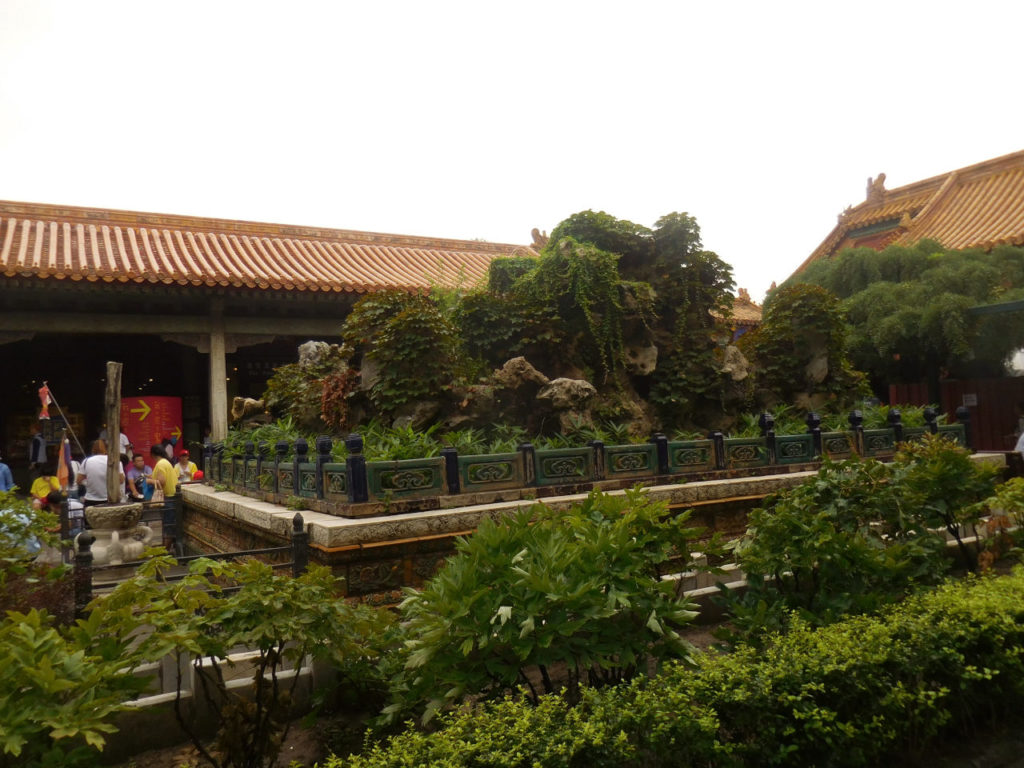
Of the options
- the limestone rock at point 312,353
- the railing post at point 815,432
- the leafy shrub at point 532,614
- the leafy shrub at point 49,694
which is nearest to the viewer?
the leafy shrub at point 49,694

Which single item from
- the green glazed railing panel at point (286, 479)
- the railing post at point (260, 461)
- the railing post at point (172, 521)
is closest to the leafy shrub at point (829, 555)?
the green glazed railing panel at point (286, 479)

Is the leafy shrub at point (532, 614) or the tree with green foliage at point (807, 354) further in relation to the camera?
the tree with green foliage at point (807, 354)

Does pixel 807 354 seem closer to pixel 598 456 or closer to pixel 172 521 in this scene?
pixel 598 456

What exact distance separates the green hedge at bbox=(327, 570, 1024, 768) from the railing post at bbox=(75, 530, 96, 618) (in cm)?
285

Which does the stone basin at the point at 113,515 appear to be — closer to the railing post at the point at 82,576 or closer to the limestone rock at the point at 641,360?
the railing post at the point at 82,576

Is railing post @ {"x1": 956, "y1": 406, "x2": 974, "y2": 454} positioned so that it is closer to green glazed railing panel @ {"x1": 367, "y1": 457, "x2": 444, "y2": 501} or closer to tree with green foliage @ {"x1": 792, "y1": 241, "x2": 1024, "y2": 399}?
tree with green foliage @ {"x1": 792, "y1": 241, "x2": 1024, "y2": 399}

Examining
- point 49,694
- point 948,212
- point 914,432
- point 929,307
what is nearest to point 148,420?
point 49,694

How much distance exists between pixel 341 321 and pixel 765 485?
10704mm

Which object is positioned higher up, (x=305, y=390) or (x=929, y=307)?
(x=929, y=307)

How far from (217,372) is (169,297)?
1.80 meters

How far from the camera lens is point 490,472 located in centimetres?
718

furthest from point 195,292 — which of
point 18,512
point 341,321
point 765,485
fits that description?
point 765,485

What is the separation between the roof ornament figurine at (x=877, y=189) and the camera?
22344 mm

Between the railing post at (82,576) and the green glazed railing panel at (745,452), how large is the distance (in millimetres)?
6852
